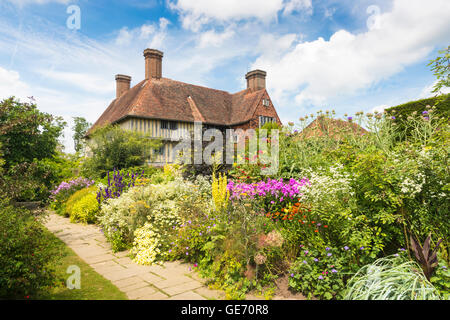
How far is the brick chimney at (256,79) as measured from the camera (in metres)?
26.3

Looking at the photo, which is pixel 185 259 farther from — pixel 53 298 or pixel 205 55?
pixel 205 55

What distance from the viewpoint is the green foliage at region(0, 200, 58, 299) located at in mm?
2775

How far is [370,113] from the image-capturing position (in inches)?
233

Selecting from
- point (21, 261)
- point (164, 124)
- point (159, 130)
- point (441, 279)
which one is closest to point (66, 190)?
point (21, 261)

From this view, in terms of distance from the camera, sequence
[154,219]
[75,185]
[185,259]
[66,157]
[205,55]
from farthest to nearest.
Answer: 1. [66,157]
2. [75,185]
3. [205,55]
4. [154,219]
5. [185,259]

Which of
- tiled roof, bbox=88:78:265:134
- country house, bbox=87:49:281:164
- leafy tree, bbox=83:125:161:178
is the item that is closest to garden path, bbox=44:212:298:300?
leafy tree, bbox=83:125:161:178

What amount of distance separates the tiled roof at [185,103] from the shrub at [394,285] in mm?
18428

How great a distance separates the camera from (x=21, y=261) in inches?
113

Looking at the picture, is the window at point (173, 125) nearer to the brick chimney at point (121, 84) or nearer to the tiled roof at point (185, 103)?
the tiled roof at point (185, 103)

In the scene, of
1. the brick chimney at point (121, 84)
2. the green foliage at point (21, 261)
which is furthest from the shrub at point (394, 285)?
the brick chimney at point (121, 84)

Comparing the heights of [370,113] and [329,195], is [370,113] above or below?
above
